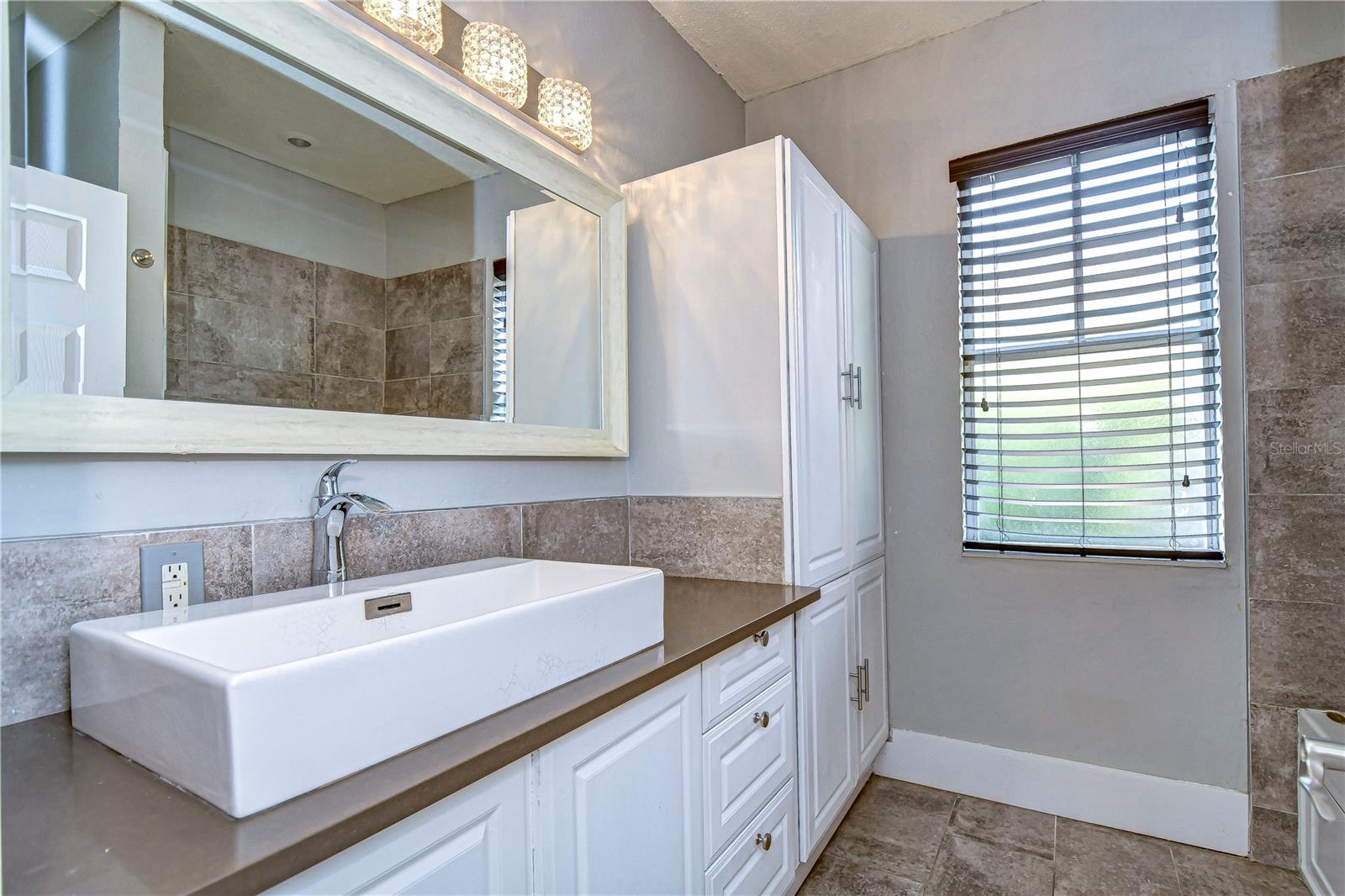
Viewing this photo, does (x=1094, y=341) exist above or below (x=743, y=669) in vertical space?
above

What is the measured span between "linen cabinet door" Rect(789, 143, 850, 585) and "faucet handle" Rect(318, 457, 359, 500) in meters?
1.06

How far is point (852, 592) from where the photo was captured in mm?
2084

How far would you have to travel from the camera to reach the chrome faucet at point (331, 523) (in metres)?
1.15

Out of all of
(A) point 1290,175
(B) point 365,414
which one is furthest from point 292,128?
(A) point 1290,175

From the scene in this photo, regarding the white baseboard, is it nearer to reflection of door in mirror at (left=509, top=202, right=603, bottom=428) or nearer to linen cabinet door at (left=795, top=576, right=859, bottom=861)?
linen cabinet door at (left=795, top=576, right=859, bottom=861)

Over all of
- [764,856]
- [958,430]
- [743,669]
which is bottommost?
[764,856]

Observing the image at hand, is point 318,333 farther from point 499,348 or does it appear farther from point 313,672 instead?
point 313,672

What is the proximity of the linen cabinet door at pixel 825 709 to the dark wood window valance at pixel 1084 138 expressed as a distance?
1.56 meters

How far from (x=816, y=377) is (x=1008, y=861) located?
153cm

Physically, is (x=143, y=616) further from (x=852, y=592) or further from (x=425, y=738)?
(x=852, y=592)

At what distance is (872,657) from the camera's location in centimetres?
Result: 226

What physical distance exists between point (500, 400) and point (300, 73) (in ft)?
2.31

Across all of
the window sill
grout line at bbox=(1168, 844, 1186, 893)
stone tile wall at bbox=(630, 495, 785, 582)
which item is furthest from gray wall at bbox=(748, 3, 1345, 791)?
stone tile wall at bbox=(630, 495, 785, 582)

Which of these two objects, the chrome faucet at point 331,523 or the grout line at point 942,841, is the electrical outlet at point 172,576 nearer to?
the chrome faucet at point 331,523
